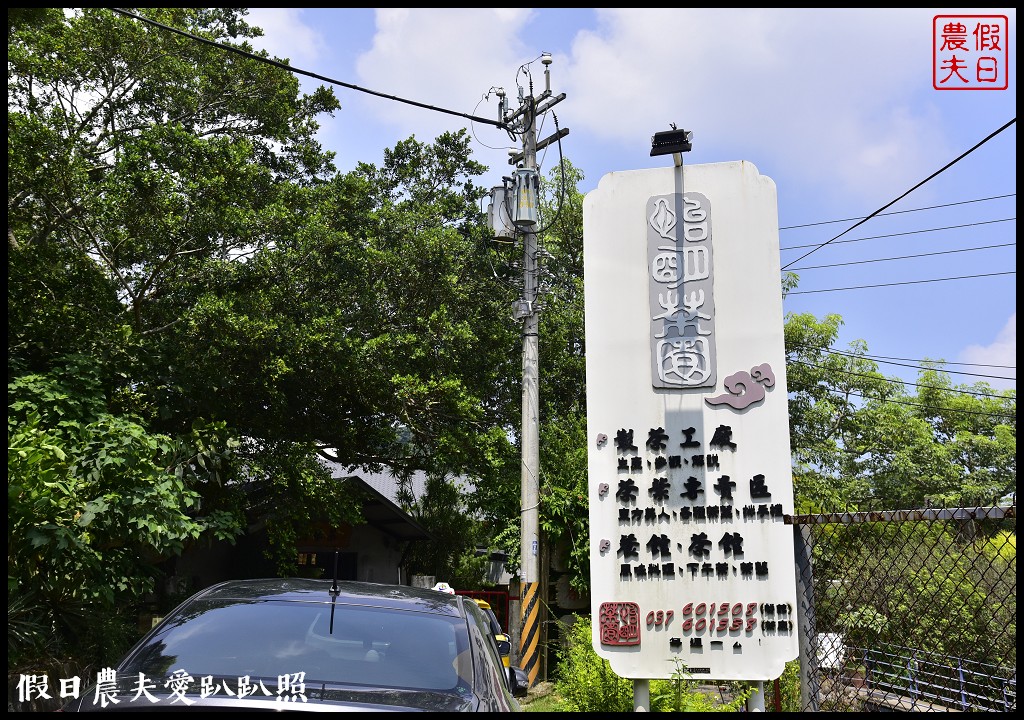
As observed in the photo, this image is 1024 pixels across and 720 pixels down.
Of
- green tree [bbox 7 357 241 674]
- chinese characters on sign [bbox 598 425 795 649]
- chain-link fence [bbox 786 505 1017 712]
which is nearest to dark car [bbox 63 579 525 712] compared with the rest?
chinese characters on sign [bbox 598 425 795 649]

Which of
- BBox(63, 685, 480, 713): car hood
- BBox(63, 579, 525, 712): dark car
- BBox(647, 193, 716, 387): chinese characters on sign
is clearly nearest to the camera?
BBox(63, 685, 480, 713): car hood

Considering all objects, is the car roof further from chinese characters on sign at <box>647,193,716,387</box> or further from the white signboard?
chinese characters on sign at <box>647,193,716,387</box>

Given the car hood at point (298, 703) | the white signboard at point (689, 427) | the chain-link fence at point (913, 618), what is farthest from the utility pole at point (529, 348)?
the car hood at point (298, 703)

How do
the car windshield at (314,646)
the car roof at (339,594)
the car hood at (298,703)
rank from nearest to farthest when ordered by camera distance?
the car hood at (298,703)
the car windshield at (314,646)
the car roof at (339,594)

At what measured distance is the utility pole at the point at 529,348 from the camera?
12.1 meters

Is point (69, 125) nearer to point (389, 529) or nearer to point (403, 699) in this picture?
point (389, 529)

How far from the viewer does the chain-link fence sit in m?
5.00

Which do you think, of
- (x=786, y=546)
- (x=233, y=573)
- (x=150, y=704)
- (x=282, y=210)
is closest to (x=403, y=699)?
(x=150, y=704)

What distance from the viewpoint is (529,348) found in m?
12.8

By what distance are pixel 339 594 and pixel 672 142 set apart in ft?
12.5

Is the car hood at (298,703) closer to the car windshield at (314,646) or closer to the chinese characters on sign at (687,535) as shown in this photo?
the car windshield at (314,646)

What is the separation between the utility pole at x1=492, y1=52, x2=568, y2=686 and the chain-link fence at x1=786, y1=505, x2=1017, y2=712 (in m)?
4.06

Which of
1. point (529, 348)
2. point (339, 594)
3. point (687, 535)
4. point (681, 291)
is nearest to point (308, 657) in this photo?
point (339, 594)

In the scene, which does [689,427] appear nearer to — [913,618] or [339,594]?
[339,594]
